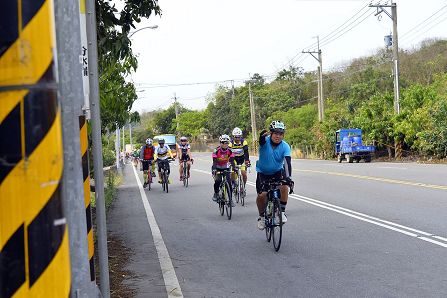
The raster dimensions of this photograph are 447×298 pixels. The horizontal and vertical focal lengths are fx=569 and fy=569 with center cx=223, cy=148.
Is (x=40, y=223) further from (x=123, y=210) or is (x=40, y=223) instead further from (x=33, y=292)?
(x=123, y=210)

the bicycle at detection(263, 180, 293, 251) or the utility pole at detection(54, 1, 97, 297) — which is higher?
the utility pole at detection(54, 1, 97, 297)

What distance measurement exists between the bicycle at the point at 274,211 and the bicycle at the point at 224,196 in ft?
10.5

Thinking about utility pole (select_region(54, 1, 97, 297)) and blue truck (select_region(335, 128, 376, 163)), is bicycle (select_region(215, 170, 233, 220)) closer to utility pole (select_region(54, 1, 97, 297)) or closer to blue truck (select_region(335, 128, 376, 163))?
utility pole (select_region(54, 1, 97, 297))

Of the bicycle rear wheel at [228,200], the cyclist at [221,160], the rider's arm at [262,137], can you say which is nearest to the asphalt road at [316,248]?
the bicycle rear wheel at [228,200]

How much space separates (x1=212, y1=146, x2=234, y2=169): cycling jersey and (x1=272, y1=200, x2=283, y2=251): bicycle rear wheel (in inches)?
168

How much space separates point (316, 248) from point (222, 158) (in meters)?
4.93

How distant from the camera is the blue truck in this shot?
37.4 meters

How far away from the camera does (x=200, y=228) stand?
11328mm

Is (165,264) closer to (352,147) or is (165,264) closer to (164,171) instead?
(164,171)

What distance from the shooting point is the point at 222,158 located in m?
13.3

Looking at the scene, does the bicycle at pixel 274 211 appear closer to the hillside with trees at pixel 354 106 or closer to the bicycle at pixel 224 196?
the bicycle at pixel 224 196

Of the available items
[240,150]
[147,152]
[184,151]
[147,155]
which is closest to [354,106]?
[184,151]

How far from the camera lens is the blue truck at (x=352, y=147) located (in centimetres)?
3744

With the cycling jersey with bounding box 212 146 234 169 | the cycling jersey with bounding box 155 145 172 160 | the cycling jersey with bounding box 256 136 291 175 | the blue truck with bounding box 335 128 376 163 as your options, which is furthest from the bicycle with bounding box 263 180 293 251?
the blue truck with bounding box 335 128 376 163
